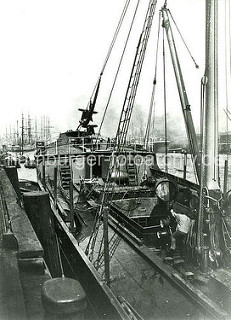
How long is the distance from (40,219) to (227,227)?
5554mm

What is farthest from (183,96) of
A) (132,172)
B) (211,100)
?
(132,172)

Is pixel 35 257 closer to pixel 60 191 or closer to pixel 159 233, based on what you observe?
pixel 159 233

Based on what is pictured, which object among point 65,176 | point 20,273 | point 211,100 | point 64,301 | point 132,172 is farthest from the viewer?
point 132,172

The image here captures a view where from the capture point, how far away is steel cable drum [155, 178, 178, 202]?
11.3 m

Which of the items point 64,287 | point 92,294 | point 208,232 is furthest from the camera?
point 208,232

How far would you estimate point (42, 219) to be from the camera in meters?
9.44

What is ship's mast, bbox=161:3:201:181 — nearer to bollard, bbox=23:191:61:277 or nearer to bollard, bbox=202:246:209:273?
bollard, bbox=202:246:209:273

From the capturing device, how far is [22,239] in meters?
6.12

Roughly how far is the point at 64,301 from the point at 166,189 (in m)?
8.29

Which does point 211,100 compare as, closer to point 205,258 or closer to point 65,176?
point 205,258

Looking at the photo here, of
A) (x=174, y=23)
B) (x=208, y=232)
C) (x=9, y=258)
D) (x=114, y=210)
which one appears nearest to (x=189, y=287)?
(x=208, y=232)

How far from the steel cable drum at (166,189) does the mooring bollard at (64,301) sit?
7864 millimetres

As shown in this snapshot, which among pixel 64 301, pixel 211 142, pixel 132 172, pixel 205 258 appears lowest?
pixel 205 258

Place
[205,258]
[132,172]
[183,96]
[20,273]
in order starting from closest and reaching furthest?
1. [20,273]
2. [205,258]
3. [183,96]
4. [132,172]
